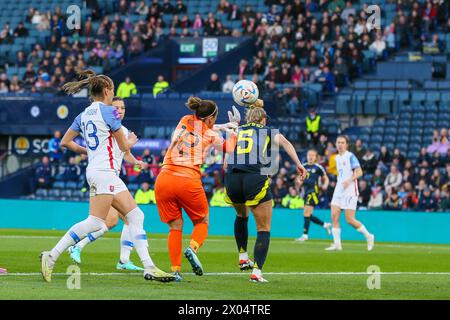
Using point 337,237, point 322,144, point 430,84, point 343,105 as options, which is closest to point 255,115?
point 337,237

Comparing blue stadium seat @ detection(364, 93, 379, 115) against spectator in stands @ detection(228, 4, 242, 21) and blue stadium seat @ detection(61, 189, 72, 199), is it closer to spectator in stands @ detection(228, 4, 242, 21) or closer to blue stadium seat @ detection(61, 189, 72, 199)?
spectator in stands @ detection(228, 4, 242, 21)

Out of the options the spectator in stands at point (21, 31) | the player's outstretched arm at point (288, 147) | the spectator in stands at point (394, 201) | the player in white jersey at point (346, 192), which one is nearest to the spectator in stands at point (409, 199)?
the spectator in stands at point (394, 201)

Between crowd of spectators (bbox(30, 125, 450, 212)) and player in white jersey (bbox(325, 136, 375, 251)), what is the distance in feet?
14.9

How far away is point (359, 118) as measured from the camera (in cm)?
3653

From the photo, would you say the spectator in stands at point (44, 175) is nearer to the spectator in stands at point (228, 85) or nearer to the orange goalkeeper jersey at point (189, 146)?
the spectator in stands at point (228, 85)

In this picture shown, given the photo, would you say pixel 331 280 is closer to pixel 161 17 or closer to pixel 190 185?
pixel 190 185

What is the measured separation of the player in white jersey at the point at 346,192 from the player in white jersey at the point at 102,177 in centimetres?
1006

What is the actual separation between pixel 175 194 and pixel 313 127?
824 inches

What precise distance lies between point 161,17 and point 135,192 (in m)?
11.7

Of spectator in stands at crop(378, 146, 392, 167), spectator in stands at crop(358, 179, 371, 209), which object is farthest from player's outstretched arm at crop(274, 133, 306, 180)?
spectator in stands at crop(378, 146, 392, 167)

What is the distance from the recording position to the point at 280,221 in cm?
3050

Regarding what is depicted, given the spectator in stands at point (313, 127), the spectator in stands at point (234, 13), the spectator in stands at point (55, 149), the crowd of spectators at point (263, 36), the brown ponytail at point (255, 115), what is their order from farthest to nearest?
the spectator in stands at point (234, 13), the spectator in stands at point (55, 149), the crowd of spectators at point (263, 36), the spectator in stands at point (313, 127), the brown ponytail at point (255, 115)

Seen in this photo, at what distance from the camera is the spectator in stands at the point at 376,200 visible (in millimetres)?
30797
